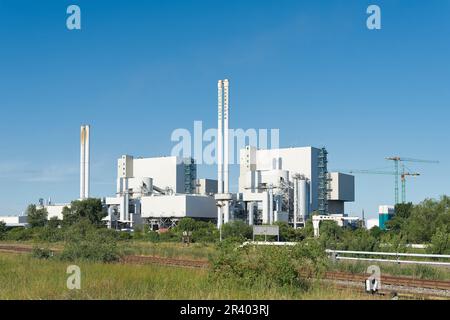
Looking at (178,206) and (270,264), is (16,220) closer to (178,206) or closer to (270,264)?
(178,206)

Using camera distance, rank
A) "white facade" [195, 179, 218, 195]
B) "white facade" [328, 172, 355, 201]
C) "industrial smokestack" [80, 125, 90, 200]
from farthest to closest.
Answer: "white facade" [195, 179, 218, 195] < "white facade" [328, 172, 355, 201] < "industrial smokestack" [80, 125, 90, 200]

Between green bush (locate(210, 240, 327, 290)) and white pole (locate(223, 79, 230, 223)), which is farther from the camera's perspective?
white pole (locate(223, 79, 230, 223))

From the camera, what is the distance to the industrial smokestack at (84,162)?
10938 centimetres

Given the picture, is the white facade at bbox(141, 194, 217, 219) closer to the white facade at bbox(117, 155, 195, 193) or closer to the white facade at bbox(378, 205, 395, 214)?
the white facade at bbox(117, 155, 195, 193)

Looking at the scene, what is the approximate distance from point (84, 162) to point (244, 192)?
31136 mm

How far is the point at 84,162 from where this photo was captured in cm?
10919

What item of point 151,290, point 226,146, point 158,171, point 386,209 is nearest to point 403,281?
point 151,290

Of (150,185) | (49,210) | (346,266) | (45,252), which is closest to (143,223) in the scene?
(150,185)

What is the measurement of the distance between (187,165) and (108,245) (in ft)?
311

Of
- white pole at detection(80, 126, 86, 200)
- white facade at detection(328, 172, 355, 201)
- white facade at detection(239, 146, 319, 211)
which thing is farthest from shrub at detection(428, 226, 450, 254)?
white pole at detection(80, 126, 86, 200)

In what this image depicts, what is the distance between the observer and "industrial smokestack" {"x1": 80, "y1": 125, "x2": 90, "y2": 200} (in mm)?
109375

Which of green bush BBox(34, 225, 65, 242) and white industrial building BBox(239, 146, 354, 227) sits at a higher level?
white industrial building BBox(239, 146, 354, 227)

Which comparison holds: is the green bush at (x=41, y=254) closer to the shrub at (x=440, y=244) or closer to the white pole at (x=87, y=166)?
the shrub at (x=440, y=244)
